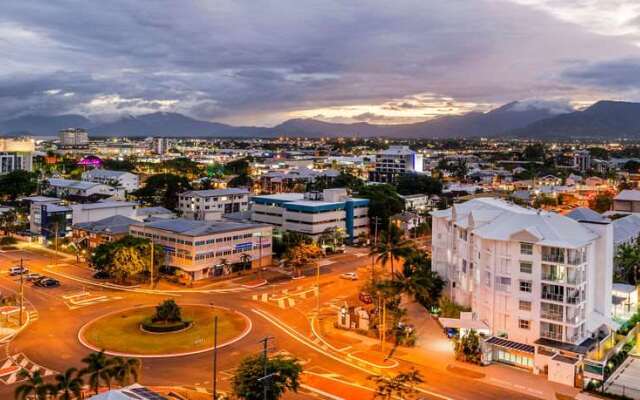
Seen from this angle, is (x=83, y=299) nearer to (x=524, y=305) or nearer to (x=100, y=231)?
(x=100, y=231)

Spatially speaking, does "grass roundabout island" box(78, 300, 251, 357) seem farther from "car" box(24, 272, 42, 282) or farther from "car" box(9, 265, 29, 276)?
"car" box(9, 265, 29, 276)

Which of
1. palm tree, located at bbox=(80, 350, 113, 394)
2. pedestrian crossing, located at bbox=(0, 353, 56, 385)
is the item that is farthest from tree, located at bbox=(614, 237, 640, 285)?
pedestrian crossing, located at bbox=(0, 353, 56, 385)

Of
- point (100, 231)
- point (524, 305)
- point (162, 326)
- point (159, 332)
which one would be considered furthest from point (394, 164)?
point (159, 332)

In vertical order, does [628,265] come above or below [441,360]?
above

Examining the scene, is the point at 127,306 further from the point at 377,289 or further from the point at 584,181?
the point at 584,181

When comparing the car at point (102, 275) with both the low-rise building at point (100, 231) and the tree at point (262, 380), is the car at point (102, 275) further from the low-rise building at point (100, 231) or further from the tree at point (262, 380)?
the tree at point (262, 380)
